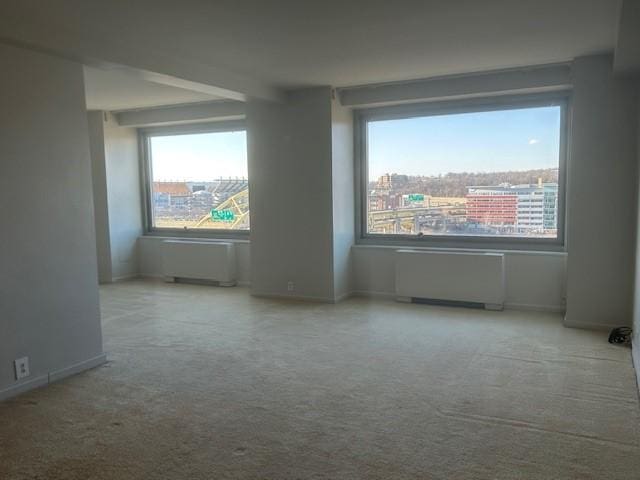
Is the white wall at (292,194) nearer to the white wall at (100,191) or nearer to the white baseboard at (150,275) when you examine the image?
the white baseboard at (150,275)

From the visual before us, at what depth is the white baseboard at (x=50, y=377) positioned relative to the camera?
11.8 feet

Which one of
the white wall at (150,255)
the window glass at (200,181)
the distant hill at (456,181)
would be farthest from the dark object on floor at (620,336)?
the white wall at (150,255)

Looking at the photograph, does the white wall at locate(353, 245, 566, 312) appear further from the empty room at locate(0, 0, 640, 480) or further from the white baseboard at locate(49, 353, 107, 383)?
the white baseboard at locate(49, 353, 107, 383)

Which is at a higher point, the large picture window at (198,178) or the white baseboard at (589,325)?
the large picture window at (198,178)

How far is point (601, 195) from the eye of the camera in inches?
195

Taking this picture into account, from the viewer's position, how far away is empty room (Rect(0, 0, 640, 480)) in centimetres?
307

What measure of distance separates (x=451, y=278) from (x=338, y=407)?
10.1ft

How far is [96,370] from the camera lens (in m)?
4.15

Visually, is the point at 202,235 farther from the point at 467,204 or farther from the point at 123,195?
the point at 467,204

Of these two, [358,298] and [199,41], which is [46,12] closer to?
[199,41]

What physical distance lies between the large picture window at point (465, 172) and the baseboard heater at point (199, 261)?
2049mm

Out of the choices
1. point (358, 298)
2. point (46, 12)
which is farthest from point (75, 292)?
point (358, 298)

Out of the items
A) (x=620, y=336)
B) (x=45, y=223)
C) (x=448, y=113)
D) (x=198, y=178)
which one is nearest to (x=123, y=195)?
(x=198, y=178)

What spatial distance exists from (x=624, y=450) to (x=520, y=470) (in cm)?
64
